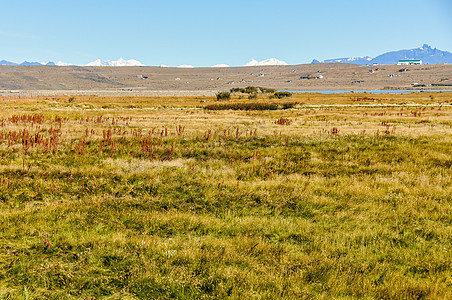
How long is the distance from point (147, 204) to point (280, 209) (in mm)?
3874

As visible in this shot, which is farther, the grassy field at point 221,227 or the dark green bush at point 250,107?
the dark green bush at point 250,107

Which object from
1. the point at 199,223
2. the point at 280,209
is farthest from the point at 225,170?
the point at 199,223

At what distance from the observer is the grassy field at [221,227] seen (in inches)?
194

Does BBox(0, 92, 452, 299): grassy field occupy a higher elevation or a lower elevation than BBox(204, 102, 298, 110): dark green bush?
lower

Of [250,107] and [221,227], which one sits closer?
[221,227]

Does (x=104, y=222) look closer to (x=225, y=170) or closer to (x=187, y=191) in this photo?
(x=187, y=191)

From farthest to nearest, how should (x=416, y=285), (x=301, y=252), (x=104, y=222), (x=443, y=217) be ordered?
(x=443, y=217) < (x=104, y=222) < (x=301, y=252) < (x=416, y=285)

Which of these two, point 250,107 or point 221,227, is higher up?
point 250,107

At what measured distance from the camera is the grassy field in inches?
194

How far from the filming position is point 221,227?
292 inches

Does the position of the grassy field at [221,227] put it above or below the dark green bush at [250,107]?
below

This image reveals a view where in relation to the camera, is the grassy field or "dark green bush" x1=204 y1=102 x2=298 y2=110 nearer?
the grassy field

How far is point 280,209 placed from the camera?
8.84 m

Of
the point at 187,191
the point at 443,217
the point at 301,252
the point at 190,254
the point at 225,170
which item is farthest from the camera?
the point at 225,170
